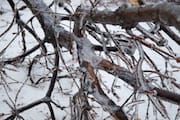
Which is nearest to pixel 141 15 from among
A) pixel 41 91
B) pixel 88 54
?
pixel 88 54

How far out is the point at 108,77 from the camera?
197cm

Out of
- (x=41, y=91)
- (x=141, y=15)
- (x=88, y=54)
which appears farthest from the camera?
(x=41, y=91)

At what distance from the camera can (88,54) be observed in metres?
0.89

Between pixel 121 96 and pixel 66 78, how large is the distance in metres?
0.37

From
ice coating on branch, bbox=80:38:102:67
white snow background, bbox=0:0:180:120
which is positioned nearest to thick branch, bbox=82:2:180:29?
ice coating on branch, bbox=80:38:102:67

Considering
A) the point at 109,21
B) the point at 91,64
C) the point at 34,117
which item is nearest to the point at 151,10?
the point at 109,21

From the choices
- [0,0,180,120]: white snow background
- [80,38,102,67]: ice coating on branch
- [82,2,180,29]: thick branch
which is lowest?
[0,0,180,120]: white snow background

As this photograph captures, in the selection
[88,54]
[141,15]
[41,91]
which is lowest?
[41,91]

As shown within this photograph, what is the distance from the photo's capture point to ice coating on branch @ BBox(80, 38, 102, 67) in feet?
2.70

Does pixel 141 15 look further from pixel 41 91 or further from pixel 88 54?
pixel 41 91

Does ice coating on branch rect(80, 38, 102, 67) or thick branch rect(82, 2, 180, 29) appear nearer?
thick branch rect(82, 2, 180, 29)

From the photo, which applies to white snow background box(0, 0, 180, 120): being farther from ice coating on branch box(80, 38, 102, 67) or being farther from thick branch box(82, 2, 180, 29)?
thick branch box(82, 2, 180, 29)

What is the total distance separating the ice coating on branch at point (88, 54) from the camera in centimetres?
82

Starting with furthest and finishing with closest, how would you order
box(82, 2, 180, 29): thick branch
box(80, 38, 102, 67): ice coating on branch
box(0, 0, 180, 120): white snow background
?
box(0, 0, 180, 120): white snow background
box(80, 38, 102, 67): ice coating on branch
box(82, 2, 180, 29): thick branch
